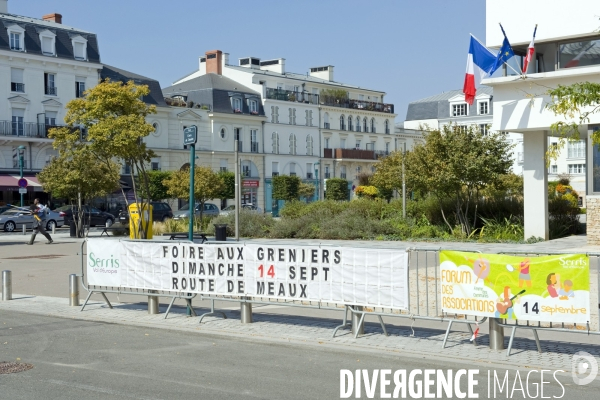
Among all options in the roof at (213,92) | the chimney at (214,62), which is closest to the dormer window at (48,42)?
the roof at (213,92)

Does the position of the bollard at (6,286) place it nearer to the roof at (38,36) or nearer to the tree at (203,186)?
the tree at (203,186)

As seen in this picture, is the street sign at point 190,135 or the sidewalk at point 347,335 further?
the street sign at point 190,135

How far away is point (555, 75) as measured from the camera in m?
25.1

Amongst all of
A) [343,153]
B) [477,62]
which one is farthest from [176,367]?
[343,153]

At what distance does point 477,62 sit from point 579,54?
3412mm

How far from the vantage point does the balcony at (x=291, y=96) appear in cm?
7768

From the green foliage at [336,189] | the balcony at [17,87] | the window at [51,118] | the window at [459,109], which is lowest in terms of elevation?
the green foliage at [336,189]

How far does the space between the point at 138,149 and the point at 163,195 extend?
3428 cm

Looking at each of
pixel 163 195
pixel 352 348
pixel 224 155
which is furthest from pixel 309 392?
pixel 224 155

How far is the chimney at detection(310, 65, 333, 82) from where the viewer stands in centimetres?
9162

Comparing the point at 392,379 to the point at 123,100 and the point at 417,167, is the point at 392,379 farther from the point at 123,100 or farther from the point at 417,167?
the point at 417,167

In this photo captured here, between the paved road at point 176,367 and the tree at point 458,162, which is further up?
the tree at point 458,162

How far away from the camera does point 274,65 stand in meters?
85.1

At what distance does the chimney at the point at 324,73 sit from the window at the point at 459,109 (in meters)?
15.3
